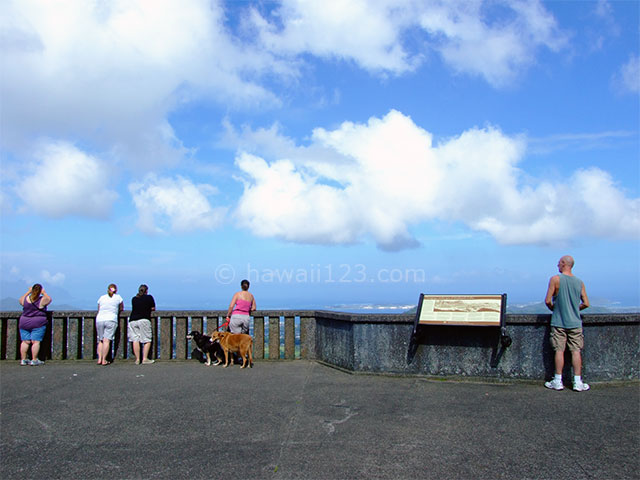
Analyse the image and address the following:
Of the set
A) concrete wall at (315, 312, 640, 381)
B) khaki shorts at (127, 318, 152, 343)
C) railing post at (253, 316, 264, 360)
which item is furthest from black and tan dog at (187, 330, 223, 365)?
concrete wall at (315, 312, 640, 381)

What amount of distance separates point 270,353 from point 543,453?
232 inches

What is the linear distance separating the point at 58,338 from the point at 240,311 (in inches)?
146

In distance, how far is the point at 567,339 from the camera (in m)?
7.31

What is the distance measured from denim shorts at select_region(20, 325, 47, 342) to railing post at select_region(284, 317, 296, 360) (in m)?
4.70

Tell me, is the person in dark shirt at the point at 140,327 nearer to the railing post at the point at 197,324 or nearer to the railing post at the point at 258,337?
the railing post at the point at 197,324

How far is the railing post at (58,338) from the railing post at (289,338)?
443 cm

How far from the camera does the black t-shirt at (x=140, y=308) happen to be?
9852mm

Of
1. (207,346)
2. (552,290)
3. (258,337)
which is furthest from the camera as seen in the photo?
(258,337)

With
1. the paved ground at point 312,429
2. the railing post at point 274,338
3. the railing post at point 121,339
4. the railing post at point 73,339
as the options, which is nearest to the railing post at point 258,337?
the railing post at point 274,338

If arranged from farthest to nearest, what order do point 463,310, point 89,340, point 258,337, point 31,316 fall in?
1. point 89,340
2. point 258,337
3. point 31,316
4. point 463,310

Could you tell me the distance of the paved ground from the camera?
14.6ft

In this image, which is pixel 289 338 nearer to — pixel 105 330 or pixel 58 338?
pixel 105 330

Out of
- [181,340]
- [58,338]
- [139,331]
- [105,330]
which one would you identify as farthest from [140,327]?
[58,338]

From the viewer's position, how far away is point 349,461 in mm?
4570
